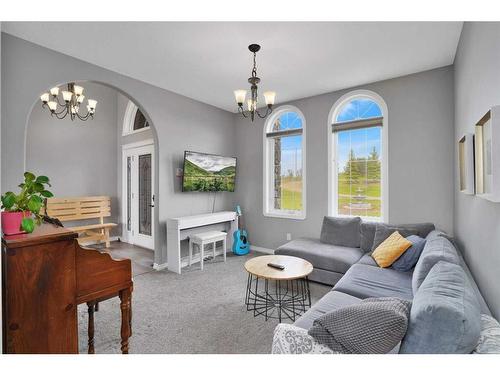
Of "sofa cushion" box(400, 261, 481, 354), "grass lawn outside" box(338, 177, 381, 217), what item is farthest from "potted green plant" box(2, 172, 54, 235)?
"grass lawn outside" box(338, 177, 381, 217)

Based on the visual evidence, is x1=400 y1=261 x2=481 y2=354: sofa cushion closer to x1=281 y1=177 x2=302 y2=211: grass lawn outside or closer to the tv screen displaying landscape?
x1=281 y1=177 x2=302 y2=211: grass lawn outside

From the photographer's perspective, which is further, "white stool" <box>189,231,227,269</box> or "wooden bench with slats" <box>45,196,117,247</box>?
"wooden bench with slats" <box>45,196,117,247</box>

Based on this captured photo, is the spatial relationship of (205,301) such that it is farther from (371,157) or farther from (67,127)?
(67,127)

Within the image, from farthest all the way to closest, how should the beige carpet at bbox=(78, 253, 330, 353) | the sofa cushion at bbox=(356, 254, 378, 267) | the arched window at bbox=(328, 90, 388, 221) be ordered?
the arched window at bbox=(328, 90, 388, 221) < the sofa cushion at bbox=(356, 254, 378, 267) < the beige carpet at bbox=(78, 253, 330, 353)

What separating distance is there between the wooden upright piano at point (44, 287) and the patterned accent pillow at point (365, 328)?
1.33 meters

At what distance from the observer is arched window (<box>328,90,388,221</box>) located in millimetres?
3652

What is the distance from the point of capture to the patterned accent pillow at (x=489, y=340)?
99 cm

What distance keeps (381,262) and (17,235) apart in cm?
305

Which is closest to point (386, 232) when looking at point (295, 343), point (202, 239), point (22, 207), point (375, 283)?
point (375, 283)

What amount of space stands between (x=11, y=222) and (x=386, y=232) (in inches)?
136

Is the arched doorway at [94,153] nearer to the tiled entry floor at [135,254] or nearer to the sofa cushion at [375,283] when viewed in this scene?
the tiled entry floor at [135,254]

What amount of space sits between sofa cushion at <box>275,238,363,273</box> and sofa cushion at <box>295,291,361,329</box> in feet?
3.07

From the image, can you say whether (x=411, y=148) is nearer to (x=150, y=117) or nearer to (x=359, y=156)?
(x=359, y=156)

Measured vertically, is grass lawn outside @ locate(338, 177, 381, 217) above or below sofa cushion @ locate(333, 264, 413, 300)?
above
